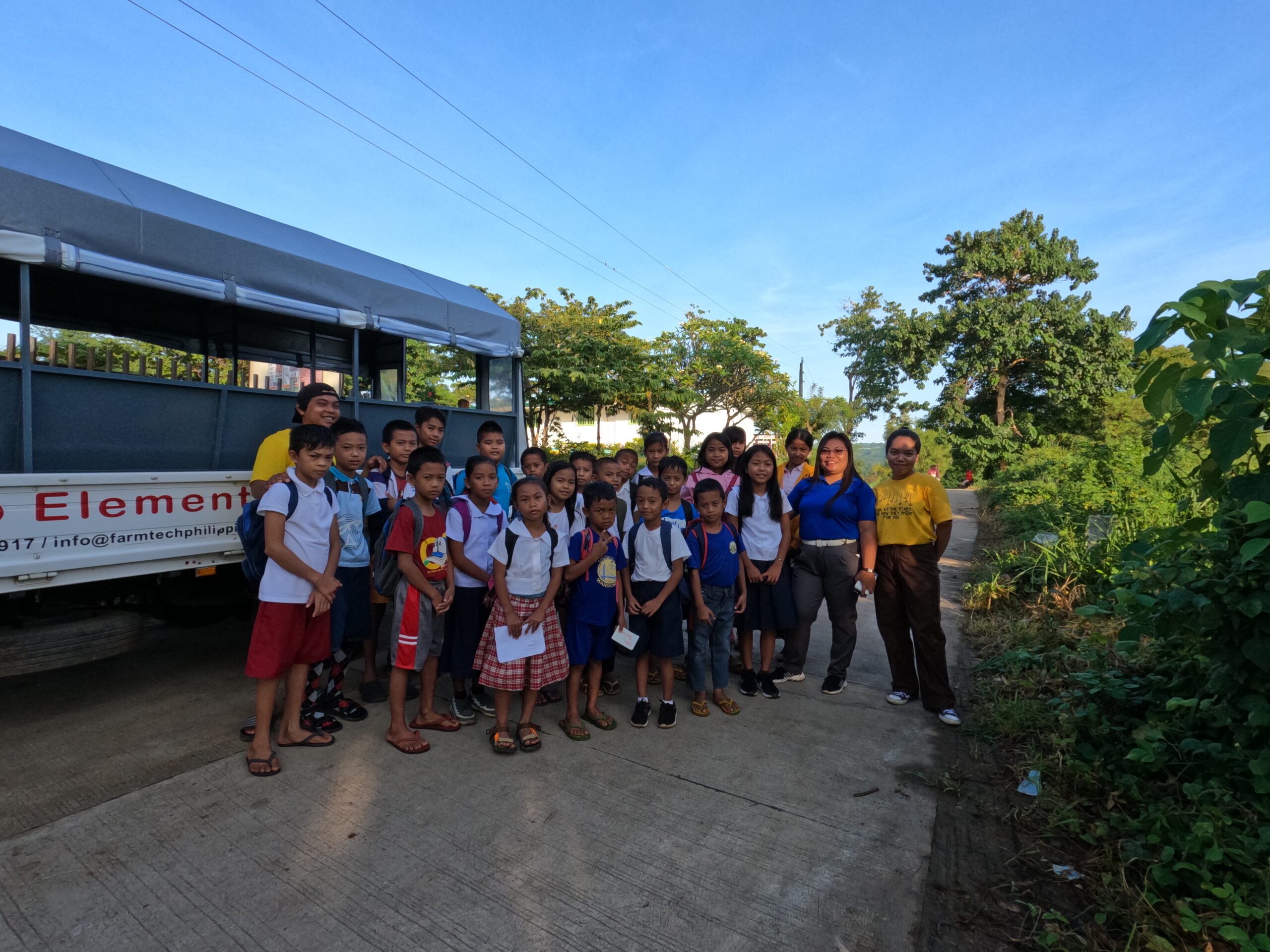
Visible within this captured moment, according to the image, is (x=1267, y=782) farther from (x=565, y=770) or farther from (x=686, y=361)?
(x=686, y=361)

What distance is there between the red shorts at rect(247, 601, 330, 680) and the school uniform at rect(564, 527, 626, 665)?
1243mm

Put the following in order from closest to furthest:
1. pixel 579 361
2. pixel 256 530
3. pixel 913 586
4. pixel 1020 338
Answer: pixel 256 530 → pixel 913 586 → pixel 579 361 → pixel 1020 338

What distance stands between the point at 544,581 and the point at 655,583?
661 millimetres

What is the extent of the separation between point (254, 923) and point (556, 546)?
1865 mm

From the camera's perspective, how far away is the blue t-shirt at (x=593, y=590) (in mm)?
3465

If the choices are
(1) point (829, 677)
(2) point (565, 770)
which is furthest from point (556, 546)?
(1) point (829, 677)

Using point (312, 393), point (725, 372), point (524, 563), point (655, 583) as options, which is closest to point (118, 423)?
point (312, 393)

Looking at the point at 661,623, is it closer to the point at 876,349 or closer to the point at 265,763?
the point at 265,763

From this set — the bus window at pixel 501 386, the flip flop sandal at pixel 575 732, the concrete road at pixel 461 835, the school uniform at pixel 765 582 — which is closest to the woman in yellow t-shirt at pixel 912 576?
the concrete road at pixel 461 835

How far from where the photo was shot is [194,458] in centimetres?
378

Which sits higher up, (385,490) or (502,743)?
(385,490)

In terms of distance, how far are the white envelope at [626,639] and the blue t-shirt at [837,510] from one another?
4.45 feet

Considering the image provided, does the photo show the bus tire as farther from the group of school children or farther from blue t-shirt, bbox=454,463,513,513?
blue t-shirt, bbox=454,463,513,513

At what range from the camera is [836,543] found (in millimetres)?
4031
